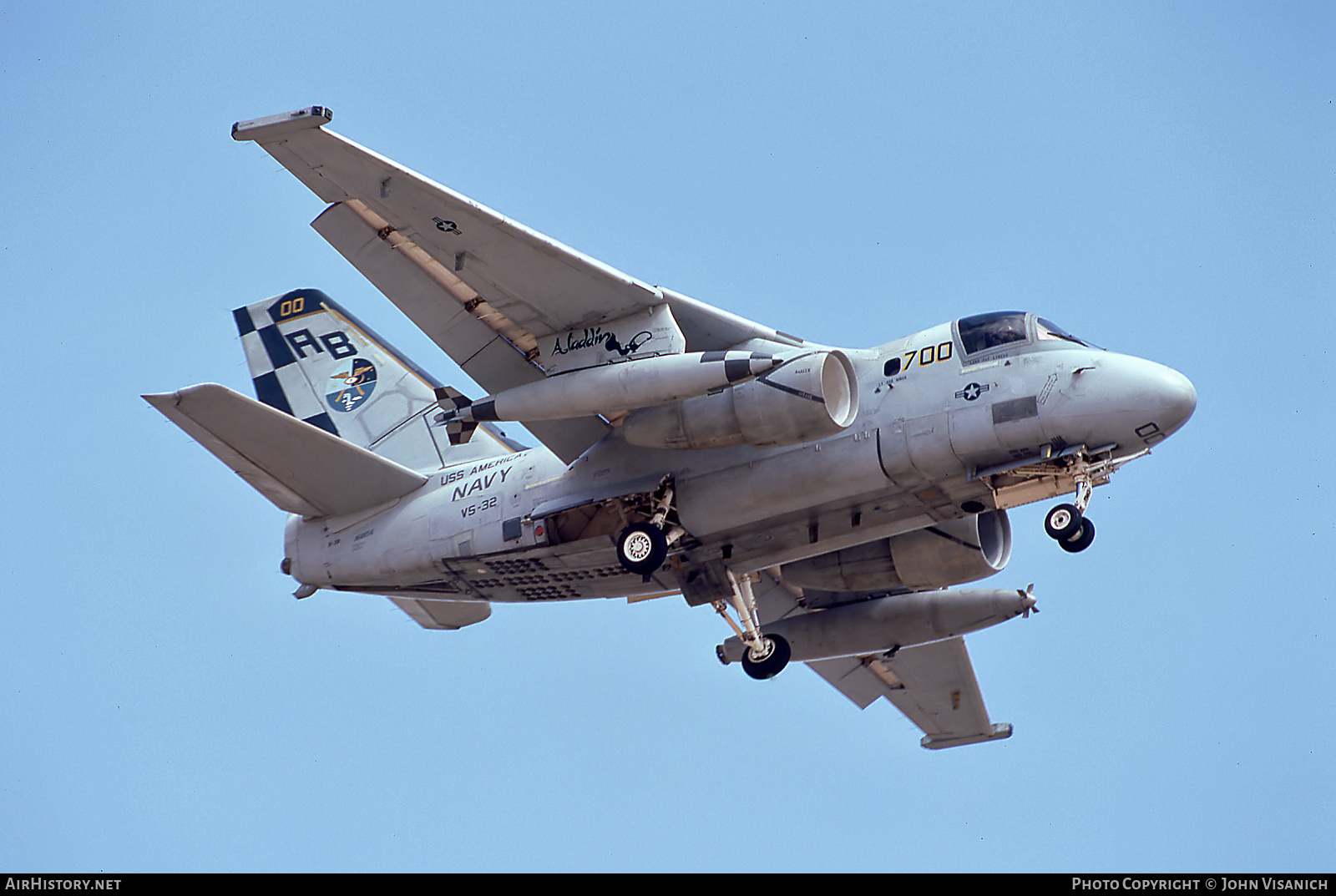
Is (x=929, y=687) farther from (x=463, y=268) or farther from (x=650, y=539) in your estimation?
(x=463, y=268)

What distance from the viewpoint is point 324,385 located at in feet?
84.1

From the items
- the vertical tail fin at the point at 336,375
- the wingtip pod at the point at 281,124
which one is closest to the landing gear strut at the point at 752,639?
the vertical tail fin at the point at 336,375

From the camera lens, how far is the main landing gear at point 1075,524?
1908cm

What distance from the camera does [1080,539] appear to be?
1912 centimetres

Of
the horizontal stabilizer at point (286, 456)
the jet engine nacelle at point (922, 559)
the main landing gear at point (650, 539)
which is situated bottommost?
the main landing gear at point (650, 539)

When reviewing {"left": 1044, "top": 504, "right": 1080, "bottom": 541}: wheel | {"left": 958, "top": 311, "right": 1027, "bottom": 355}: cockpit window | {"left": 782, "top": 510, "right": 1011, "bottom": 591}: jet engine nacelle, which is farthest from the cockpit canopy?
{"left": 782, "top": 510, "right": 1011, "bottom": 591}: jet engine nacelle

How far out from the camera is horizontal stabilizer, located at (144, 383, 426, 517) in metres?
20.5

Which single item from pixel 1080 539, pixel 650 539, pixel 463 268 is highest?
pixel 463 268

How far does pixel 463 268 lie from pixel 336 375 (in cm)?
665

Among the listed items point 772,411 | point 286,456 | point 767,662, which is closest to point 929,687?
point 767,662

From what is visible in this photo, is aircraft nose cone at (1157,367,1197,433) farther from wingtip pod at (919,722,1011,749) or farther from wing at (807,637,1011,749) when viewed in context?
wingtip pod at (919,722,1011,749)

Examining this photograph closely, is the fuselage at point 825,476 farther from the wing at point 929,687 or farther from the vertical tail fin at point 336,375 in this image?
the wing at point 929,687

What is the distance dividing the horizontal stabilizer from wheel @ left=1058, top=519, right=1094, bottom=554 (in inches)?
Result: 364
